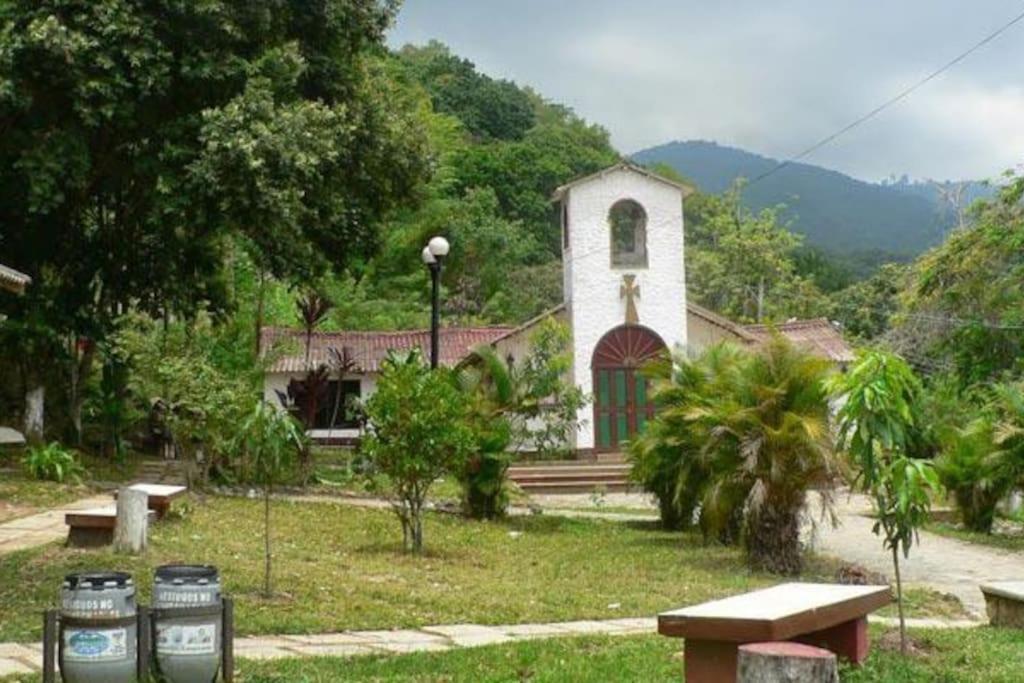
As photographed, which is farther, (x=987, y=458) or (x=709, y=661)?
(x=987, y=458)

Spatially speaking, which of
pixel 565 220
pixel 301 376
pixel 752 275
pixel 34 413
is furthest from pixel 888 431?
pixel 752 275

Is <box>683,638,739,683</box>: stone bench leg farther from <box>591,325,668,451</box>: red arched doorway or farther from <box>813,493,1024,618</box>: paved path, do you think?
<box>591,325,668,451</box>: red arched doorway

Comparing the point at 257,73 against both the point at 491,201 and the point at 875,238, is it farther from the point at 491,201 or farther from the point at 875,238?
the point at 875,238

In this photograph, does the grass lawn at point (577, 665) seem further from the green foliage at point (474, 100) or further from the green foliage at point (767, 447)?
the green foliage at point (474, 100)

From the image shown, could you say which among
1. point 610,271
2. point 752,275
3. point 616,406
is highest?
point 752,275

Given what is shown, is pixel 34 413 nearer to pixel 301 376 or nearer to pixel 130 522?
pixel 130 522

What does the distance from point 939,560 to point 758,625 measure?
1110 centimetres

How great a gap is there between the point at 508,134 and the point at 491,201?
57.1 ft

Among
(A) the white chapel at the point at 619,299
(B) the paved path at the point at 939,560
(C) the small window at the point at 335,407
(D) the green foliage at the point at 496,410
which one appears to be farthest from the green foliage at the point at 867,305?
(D) the green foliage at the point at 496,410

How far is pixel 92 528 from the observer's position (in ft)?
40.9

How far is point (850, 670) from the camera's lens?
295 inches

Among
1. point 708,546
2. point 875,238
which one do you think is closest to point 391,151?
point 708,546

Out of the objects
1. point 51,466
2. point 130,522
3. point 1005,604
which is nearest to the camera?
point 1005,604

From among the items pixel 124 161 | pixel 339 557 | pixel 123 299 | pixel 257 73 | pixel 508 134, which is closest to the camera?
pixel 339 557
